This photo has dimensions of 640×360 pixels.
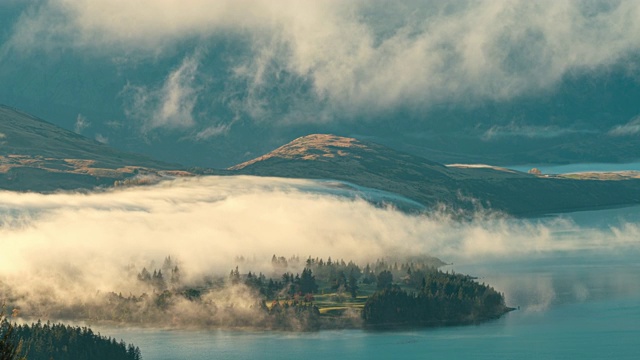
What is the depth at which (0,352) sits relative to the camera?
371 ft
